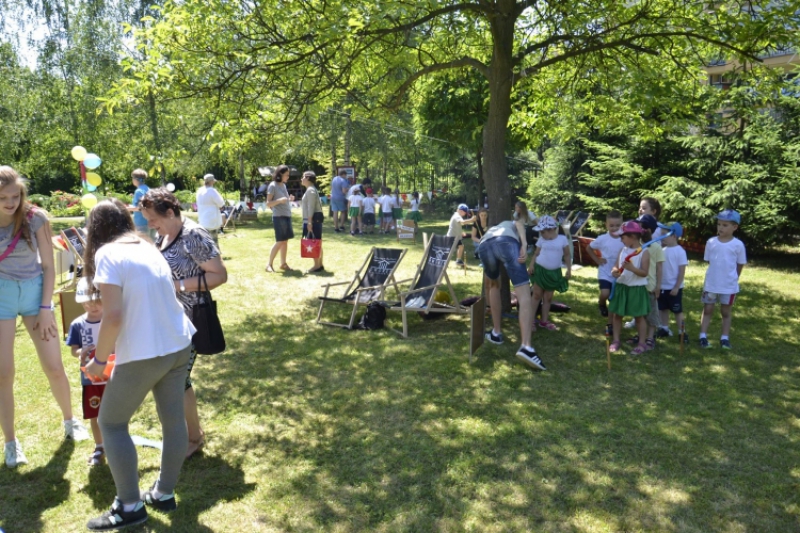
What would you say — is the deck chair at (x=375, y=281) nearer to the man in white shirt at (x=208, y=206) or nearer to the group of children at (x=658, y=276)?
the group of children at (x=658, y=276)

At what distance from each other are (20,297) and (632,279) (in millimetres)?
5072

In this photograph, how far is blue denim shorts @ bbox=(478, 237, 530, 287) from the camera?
5.68 m

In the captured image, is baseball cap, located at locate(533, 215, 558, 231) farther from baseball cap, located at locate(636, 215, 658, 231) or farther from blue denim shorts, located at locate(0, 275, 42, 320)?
blue denim shorts, located at locate(0, 275, 42, 320)

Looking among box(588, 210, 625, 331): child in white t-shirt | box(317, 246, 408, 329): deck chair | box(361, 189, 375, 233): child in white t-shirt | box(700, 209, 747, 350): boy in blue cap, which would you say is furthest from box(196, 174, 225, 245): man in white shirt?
box(361, 189, 375, 233): child in white t-shirt

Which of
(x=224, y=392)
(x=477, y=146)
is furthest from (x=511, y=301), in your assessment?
(x=477, y=146)

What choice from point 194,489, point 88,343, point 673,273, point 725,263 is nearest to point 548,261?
point 673,273

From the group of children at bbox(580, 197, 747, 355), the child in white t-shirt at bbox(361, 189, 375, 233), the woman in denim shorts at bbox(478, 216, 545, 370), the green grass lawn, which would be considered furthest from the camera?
the child in white t-shirt at bbox(361, 189, 375, 233)

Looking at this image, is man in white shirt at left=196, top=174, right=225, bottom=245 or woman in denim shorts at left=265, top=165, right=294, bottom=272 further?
woman in denim shorts at left=265, top=165, right=294, bottom=272

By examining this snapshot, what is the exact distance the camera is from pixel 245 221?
20.1m

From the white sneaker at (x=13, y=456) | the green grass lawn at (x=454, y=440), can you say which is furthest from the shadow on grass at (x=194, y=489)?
the white sneaker at (x=13, y=456)

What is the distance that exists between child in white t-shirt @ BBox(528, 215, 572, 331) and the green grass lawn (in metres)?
0.53

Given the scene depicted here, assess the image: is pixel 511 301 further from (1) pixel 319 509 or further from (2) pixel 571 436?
(1) pixel 319 509

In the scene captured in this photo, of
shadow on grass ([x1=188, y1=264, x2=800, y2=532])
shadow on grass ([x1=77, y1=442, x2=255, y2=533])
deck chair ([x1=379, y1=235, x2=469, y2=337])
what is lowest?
shadow on grass ([x1=77, y1=442, x2=255, y2=533])

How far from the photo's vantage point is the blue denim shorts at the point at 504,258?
18.6ft
